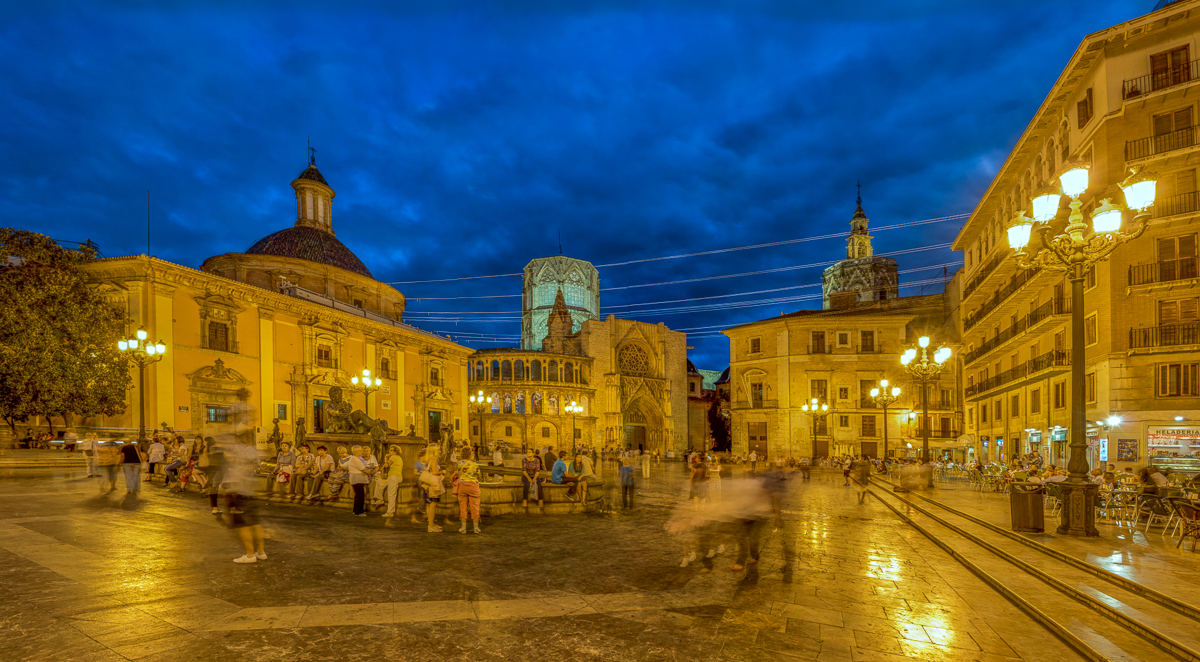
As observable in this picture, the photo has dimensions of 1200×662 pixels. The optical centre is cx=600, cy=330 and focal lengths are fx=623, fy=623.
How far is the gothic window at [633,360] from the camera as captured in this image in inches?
2343

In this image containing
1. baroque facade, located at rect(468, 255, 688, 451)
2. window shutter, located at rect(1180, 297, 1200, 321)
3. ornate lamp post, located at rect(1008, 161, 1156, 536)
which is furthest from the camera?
baroque facade, located at rect(468, 255, 688, 451)

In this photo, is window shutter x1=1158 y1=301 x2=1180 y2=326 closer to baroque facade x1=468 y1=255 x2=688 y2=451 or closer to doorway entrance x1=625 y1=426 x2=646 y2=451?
baroque facade x1=468 y1=255 x2=688 y2=451

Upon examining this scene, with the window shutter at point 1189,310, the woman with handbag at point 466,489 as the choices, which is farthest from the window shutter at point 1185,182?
the woman with handbag at point 466,489

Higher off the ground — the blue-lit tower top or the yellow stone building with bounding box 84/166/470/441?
the blue-lit tower top

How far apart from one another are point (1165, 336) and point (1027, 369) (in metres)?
7.15

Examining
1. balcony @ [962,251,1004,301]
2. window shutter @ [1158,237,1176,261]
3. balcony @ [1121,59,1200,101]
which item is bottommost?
window shutter @ [1158,237,1176,261]

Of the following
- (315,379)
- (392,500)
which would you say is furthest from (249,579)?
(315,379)

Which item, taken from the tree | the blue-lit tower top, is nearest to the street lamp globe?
the tree

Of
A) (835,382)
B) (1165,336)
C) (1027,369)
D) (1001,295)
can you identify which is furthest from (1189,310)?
(835,382)

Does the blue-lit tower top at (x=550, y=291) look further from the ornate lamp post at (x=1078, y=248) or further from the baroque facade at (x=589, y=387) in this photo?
the ornate lamp post at (x=1078, y=248)

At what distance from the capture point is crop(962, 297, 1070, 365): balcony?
2266cm

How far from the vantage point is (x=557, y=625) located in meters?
5.37

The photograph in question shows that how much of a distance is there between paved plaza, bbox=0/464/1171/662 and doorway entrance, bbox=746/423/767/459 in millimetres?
34482

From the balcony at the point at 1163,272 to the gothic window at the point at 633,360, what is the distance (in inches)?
1659
